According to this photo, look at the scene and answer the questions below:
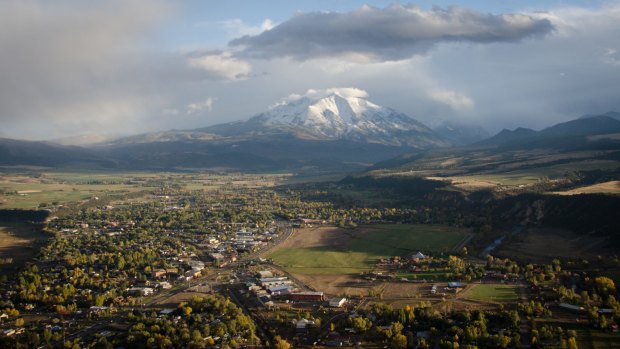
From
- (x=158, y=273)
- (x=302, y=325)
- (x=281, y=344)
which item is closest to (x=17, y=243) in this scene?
(x=158, y=273)

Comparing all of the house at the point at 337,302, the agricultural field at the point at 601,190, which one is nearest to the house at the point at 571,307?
the house at the point at 337,302

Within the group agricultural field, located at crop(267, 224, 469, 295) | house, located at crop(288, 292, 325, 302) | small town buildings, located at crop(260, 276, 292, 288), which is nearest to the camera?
house, located at crop(288, 292, 325, 302)

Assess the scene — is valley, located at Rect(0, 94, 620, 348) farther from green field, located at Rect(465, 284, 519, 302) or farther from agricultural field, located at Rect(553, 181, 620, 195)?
agricultural field, located at Rect(553, 181, 620, 195)

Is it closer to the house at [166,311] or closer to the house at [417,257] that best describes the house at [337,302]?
the house at [166,311]

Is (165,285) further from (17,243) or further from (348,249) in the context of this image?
(17,243)

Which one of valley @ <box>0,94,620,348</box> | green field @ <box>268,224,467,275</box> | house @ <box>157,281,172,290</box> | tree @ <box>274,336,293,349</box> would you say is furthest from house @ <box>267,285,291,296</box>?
tree @ <box>274,336,293,349</box>

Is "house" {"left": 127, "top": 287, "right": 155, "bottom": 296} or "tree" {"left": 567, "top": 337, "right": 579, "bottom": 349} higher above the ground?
"house" {"left": 127, "top": 287, "right": 155, "bottom": 296}

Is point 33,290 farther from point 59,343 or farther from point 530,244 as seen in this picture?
point 530,244
